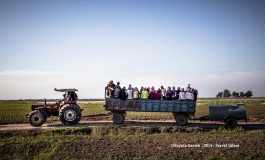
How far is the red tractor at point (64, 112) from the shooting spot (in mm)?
13781

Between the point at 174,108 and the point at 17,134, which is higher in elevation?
the point at 174,108

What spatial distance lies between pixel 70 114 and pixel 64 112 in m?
0.50

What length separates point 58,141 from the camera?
10070 mm

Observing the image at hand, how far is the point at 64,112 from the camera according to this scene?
45.9ft

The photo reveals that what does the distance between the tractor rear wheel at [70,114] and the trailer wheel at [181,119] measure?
28.2 ft

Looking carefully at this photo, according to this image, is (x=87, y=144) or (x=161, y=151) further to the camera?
(x=87, y=144)

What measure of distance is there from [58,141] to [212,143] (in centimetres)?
881

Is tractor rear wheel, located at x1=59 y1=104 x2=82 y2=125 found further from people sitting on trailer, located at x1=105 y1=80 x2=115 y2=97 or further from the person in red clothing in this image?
the person in red clothing

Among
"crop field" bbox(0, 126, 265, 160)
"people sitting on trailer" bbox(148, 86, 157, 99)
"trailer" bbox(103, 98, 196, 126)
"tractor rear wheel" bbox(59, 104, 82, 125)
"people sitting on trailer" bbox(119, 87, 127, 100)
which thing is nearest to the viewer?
"crop field" bbox(0, 126, 265, 160)

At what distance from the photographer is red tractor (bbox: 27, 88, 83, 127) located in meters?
13.8

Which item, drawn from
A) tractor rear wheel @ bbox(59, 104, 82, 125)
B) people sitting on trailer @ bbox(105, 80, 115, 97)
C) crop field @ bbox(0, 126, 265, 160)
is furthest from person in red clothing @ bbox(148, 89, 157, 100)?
tractor rear wheel @ bbox(59, 104, 82, 125)

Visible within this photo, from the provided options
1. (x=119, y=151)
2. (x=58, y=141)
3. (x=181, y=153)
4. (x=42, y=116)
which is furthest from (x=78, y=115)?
(x=181, y=153)

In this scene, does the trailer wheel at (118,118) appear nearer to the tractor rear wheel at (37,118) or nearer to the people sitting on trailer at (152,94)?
the people sitting on trailer at (152,94)

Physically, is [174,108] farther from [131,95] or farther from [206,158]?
[206,158]
